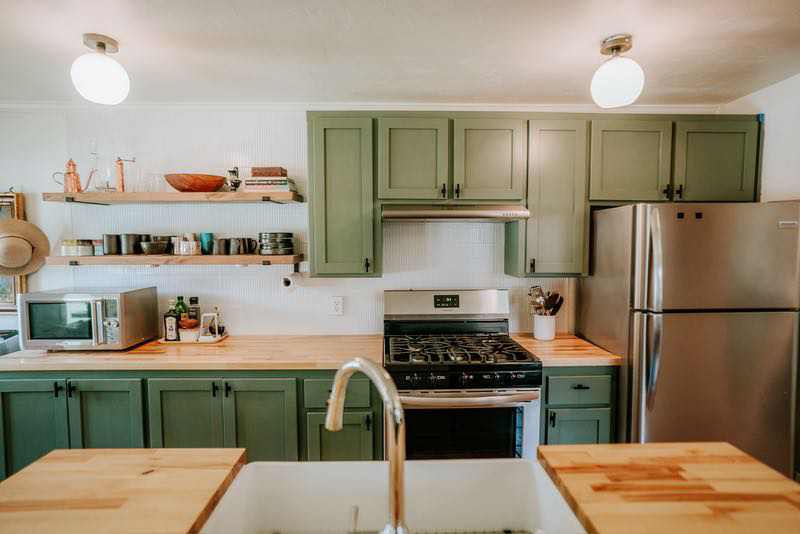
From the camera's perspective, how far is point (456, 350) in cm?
250

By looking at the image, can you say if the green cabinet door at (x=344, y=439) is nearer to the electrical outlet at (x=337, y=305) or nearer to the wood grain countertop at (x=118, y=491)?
the electrical outlet at (x=337, y=305)

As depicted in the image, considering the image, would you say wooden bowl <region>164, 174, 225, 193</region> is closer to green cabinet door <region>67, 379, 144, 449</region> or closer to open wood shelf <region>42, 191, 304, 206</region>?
open wood shelf <region>42, 191, 304, 206</region>

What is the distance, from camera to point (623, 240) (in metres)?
2.34

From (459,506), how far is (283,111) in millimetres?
2558

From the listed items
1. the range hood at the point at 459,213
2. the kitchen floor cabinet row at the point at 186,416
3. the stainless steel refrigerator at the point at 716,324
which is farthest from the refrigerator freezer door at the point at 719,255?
the kitchen floor cabinet row at the point at 186,416

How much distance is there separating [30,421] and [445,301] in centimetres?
245

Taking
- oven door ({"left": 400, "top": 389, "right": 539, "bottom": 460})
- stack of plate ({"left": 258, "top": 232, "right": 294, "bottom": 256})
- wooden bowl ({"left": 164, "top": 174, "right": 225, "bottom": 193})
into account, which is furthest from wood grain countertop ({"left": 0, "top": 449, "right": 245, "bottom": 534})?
wooden bowl ({"left": 164, "top": 174, "right": 225, "bottom": 193})

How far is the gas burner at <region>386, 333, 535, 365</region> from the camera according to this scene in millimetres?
2338

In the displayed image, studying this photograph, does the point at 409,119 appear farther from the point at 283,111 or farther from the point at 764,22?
the point at 764,22

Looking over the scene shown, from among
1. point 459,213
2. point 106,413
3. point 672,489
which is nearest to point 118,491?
point 672,489

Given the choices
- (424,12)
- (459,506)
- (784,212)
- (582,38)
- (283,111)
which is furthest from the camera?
(283,111)

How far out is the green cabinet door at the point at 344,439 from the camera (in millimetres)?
2361

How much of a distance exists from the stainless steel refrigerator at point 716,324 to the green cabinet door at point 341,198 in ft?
4.80

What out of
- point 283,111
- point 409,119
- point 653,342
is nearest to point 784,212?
point 653,342
